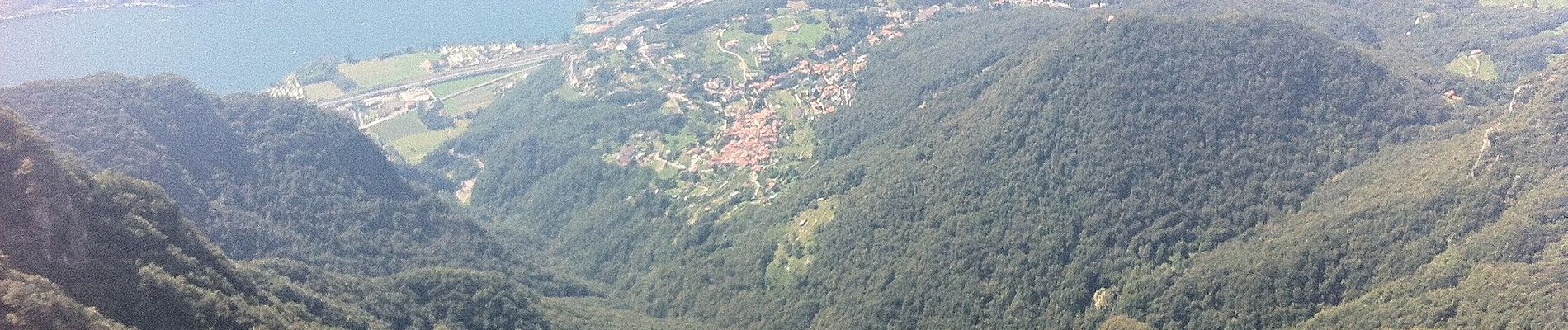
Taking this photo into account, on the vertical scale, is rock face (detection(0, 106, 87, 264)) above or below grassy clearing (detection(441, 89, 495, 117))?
above

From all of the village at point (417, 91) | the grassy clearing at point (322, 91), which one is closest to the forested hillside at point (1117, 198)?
the village at point (417, 91)

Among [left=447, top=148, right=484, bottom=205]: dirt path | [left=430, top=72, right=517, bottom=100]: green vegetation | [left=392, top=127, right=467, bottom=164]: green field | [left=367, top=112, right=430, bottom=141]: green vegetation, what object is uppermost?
[left=430, top=72, right=517, bottom=100]: green vegetation

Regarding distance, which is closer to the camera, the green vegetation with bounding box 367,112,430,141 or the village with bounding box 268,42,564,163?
the green vegetation with bounding box 367,112,430,141

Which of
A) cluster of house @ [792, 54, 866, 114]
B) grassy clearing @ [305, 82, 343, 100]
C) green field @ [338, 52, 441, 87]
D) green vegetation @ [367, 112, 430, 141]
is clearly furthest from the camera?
green field @ [338, 52, 441, 87]

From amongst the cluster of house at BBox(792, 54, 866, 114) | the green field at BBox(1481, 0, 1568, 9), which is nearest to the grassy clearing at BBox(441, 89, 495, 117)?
the cluster of house at BBox(792, 54, 866, 114)

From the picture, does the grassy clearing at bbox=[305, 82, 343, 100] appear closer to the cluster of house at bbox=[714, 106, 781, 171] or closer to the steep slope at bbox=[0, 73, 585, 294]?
the steep slope at bbox=[0, 73, 585, 294]

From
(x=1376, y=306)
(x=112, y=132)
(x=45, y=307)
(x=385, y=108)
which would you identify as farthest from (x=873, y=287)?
(x=385, y=108)
